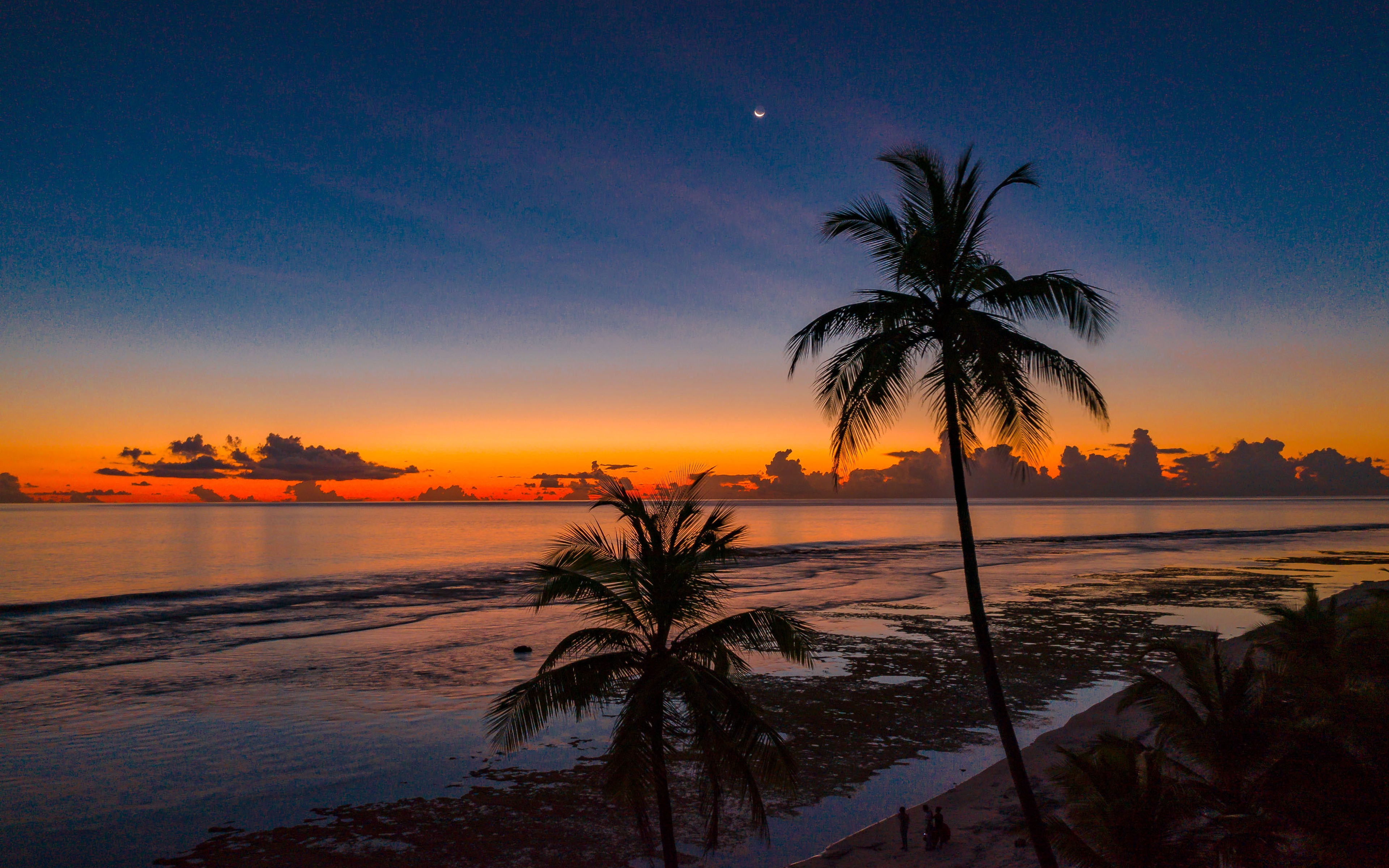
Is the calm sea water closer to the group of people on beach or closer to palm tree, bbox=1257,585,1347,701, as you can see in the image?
the group of people on beach

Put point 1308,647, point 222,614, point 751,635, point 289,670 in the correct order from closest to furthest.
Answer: point 751,635 → point 1308,647 → point 289,670 → point 222,614

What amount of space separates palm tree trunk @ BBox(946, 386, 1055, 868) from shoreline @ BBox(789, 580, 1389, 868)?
3482 mm

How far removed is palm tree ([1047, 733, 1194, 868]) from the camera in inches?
368

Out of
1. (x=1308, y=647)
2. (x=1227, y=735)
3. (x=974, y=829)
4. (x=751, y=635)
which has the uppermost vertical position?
(x=751, y=635)

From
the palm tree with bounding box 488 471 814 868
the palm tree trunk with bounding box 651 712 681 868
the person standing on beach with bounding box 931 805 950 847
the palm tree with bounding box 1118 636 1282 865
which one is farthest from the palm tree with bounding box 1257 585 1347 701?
the palm tree trunk with bounding box 651 712 681 868

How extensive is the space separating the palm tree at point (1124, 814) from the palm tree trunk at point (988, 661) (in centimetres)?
92

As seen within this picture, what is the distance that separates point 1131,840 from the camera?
369 inches

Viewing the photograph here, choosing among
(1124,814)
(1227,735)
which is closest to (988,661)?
(1124,814)

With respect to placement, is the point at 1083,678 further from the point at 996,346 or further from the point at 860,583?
the point at 860,583

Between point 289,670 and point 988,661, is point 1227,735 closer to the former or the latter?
point 988,661

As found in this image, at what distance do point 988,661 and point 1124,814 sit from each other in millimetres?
2957

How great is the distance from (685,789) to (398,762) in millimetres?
9300

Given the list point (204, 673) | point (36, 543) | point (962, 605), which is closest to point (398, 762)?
point (204, 673)

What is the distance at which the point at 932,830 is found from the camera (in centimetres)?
1533
